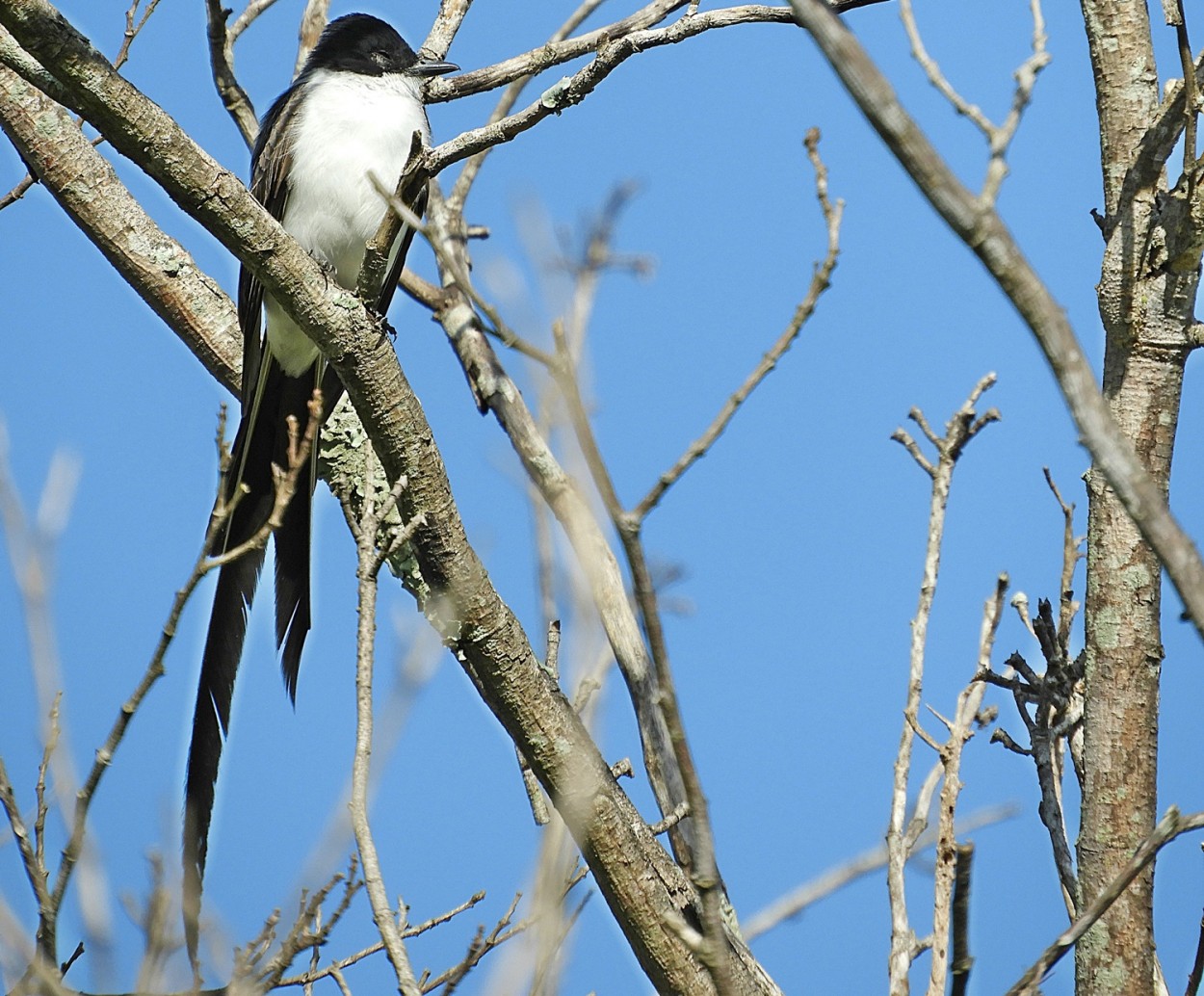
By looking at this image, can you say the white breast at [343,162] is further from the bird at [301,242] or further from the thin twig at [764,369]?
the thin twig at [764,369]

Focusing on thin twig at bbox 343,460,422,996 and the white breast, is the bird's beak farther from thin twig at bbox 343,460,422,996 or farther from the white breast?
thin twig at bbox 343,460,422,996

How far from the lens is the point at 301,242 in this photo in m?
3.95

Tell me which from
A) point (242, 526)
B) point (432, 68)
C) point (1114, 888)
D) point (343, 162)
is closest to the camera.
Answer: point (1114, 888)

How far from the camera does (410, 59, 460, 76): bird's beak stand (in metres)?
4.07

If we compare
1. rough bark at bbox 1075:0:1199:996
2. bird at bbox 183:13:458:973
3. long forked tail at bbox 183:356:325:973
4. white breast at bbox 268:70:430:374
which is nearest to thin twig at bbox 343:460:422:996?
long forked tail at bbox 183:356:325:973

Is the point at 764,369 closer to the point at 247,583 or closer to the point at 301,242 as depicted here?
the point at 247,583

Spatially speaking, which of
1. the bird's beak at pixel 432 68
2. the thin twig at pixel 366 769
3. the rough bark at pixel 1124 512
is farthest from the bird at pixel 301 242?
the rough bark at pixel 1124 512

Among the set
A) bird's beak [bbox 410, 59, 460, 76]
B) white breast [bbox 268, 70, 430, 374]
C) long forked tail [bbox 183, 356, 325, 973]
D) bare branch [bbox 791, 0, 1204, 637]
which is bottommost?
bare branch [bbox 791, 0, 1204, 637]

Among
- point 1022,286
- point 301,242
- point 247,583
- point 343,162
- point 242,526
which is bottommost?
point 1022,286

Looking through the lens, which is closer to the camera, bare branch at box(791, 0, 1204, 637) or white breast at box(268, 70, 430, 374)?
bare branch at box(791, 0, 1204, 637)

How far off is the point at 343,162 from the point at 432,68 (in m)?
0.46

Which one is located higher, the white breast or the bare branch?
the white breast

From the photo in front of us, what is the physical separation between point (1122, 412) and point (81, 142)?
8.50ft

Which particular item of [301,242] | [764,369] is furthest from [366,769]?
[301,242]
